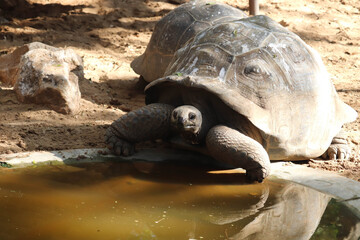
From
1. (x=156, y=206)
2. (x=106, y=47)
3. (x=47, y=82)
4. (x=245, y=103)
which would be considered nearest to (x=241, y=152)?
(x=245, y=103)

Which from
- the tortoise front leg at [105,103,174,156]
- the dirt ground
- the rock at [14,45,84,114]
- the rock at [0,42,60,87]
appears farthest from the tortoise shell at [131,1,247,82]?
the tortoise front leg at [105,103,174,156]

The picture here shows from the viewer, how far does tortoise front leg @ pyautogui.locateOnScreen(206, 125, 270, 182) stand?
3.84 metres

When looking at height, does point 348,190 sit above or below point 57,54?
below

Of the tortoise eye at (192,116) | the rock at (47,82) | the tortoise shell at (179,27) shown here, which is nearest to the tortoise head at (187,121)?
the tortoise eye at (192,116)

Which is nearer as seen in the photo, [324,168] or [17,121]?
[324,168]

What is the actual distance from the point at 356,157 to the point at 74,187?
243cm

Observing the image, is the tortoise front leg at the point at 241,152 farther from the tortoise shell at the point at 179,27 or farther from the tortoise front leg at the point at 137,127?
the tortoise shell at the point at 179,27

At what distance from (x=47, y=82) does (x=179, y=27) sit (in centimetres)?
152

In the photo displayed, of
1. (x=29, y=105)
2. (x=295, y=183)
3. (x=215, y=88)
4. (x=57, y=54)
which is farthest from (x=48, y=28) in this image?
(x=295, y=183)

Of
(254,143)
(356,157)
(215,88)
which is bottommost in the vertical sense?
(356,157)

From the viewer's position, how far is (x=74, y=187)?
139 inches

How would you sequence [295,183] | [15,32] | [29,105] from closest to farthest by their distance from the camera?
[295,183], [29,105], [15,32]

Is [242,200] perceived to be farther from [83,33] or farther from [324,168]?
[83,33]

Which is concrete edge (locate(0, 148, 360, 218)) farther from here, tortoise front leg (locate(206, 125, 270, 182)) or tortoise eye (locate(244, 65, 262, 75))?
tortoise eye (locate(244, 65, 262, 75))
